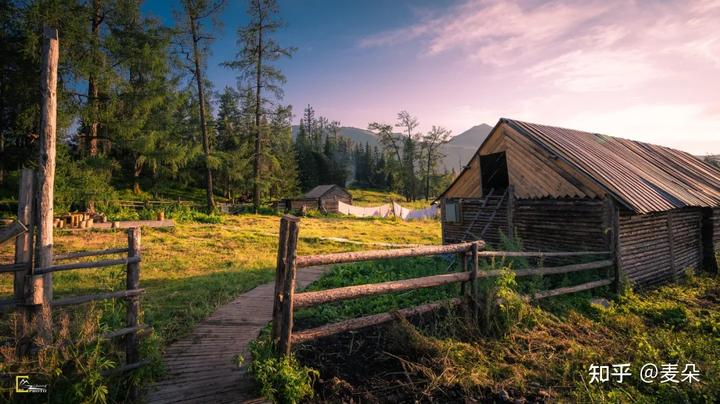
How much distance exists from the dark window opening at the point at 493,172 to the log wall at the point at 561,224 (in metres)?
2.20

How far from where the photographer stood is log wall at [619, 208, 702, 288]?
9.57 metres

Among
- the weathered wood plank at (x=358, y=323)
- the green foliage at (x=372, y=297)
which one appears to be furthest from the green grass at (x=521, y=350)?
the weathered wood plank at (x=358, y=323)

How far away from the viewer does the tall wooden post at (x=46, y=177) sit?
13.4ft

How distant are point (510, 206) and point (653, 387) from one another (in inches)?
315

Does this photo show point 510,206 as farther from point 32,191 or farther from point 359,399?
point 32,191

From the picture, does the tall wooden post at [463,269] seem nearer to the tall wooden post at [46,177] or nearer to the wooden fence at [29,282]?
the wooden fence at [29,282]

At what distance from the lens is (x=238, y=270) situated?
11195 millimetres

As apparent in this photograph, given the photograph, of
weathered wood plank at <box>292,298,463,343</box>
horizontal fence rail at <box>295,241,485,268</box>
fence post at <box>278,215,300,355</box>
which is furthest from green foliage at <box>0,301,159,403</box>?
horizontal fence rail at <box>295,241,485,268</box>

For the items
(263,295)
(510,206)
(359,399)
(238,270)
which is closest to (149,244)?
(238,270)

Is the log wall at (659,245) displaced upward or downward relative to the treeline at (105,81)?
downward

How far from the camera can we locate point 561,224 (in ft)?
34.2

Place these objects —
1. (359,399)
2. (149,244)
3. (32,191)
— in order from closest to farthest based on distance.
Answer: (359,399) → (32,191) → (149,244)

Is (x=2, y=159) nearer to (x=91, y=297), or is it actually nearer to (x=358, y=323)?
(x=91, y=297)

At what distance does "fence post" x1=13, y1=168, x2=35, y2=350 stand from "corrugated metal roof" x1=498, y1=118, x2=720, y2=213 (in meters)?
11.8
